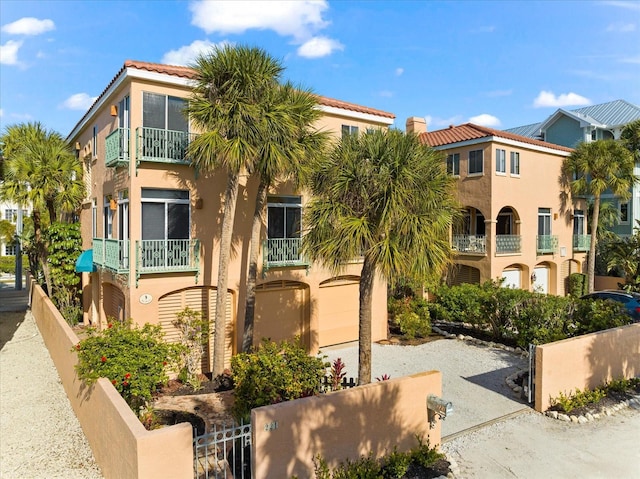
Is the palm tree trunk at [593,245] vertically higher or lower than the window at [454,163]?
lower

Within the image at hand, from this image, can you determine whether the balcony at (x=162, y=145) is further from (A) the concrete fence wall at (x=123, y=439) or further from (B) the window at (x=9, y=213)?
(B) the window at (x=9, y=213)

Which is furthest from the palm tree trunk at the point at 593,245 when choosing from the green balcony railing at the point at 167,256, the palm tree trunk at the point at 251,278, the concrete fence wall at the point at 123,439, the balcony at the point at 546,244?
the concrete fence wall at the point at 123,439

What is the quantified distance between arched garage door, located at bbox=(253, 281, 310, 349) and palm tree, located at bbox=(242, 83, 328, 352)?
2.01 meters

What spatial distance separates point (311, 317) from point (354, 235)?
25.3 feet

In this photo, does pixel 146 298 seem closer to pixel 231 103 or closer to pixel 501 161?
pixel 231 103

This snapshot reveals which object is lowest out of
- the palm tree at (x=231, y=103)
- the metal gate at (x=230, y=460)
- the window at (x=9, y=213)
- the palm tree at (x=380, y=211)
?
the metal gate at (x=230, y=460)

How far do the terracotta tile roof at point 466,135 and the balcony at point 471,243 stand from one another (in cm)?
556

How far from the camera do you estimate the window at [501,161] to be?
24.3 m

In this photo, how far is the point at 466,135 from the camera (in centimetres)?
2539

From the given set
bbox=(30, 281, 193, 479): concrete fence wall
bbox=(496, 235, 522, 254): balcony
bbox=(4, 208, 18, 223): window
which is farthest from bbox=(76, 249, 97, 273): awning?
bbox=(4, 208, 18, 223): window

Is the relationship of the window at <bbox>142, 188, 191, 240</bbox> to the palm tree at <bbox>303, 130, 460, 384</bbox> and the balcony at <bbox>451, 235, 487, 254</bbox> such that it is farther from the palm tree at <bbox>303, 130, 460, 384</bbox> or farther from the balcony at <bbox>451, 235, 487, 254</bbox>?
the balcony at <bbox>451, 235, 487, 254</bbox>

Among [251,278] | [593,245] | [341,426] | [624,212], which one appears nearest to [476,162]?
[593,245]

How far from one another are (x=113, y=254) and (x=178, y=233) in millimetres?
2318

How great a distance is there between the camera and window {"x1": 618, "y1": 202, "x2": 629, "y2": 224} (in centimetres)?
3459
